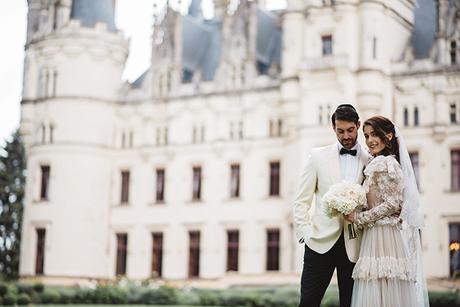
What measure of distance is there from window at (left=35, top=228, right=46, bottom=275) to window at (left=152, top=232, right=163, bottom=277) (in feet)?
15.2

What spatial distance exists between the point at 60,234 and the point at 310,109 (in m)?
11.8

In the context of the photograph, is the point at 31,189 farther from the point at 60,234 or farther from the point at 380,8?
the point at 380,8

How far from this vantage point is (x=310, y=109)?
116 feet

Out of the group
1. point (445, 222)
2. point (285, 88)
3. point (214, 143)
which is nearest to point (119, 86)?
point (214, 143)

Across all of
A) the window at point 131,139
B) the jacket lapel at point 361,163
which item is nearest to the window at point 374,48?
the window at point 131,139

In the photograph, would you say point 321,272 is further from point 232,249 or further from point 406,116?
point 232,249

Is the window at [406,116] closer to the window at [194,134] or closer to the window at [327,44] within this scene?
the window at [327,44]

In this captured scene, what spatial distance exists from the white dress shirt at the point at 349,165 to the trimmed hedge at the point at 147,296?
1616 centimetres

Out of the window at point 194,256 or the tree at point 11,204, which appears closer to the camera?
the window at point 194,256

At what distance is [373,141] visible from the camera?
8.01 m

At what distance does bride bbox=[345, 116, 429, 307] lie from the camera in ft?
25.8

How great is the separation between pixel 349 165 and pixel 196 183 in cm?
3181

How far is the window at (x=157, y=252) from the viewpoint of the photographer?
131 ft

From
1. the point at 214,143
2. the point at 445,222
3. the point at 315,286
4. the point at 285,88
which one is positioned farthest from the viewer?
the point at 214,143
